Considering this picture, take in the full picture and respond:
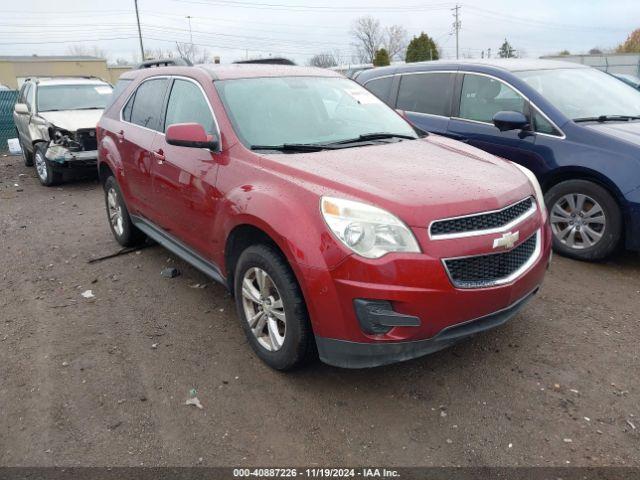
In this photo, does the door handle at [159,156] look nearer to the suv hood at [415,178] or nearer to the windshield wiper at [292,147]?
the windshield wiper at [292,147]

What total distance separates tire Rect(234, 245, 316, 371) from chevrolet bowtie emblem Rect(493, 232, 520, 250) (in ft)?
3.50

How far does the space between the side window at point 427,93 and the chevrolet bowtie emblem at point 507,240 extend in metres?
3.40

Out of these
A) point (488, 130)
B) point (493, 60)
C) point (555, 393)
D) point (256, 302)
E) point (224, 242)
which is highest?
point (493, 60)

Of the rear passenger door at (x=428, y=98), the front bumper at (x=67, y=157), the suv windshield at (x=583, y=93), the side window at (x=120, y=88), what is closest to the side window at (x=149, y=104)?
the side window at (x=120, y=88)

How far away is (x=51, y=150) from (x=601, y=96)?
8129 millimetres

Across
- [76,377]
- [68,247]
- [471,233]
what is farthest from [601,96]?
[68,247]

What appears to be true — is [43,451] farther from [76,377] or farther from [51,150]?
[51,150]

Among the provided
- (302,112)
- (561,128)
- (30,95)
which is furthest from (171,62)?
(30,95)

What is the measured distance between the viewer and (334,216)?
8.51ft

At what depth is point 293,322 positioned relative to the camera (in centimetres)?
279

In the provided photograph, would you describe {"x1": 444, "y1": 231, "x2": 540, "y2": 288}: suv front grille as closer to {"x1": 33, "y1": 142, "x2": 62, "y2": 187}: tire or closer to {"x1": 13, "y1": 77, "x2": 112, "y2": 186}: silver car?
{"x1": 13, "y1": 77, "x2": 112, "y2": 186}: silver car

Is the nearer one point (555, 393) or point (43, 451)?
point (43, 451)

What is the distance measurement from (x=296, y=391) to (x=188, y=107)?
227 centimetres

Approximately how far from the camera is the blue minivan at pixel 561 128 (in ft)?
14.5
